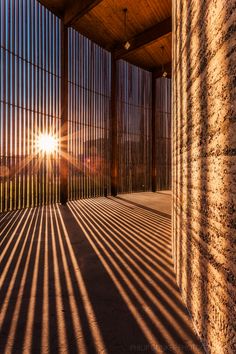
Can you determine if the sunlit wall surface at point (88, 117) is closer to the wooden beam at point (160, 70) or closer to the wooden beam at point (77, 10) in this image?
the wooden beam at point (77, 10)

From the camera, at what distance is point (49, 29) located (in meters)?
10.3

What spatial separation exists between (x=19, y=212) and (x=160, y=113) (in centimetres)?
1110

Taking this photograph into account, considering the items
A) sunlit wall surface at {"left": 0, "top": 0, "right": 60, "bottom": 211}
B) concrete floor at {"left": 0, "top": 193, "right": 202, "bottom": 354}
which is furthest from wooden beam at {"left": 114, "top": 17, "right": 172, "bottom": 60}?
concrete floor at {"left": 0, "top": 193, "right": 202, "bottom": 354}

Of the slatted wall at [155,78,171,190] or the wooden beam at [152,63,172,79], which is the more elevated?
the wooden beam at [152,63,172,79]

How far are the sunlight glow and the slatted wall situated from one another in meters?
7.99

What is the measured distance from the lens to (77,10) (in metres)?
10.0

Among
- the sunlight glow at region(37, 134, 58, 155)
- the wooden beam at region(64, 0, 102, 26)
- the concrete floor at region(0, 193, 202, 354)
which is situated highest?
the wooden beam at region(64, 0, 102, 26)

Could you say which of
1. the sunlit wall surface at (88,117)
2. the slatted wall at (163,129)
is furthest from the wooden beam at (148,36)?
the slatted wall at (163,129)

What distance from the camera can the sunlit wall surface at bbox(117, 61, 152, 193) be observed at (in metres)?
14.6

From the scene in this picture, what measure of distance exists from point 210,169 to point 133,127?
13.6 meters

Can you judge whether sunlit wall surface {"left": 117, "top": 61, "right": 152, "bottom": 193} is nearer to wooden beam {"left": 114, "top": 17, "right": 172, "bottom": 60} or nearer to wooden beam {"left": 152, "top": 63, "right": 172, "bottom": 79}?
wooden beam {"left": 152, "top": 63, "right": 172, "bottom": 79}

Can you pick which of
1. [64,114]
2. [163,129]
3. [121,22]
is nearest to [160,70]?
[163,129]

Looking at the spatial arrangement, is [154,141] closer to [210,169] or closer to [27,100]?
[27,100]

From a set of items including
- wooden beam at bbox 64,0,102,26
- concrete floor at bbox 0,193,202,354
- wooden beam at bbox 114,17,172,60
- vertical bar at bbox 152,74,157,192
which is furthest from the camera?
vertical bar at bbox 152,74,157,192
